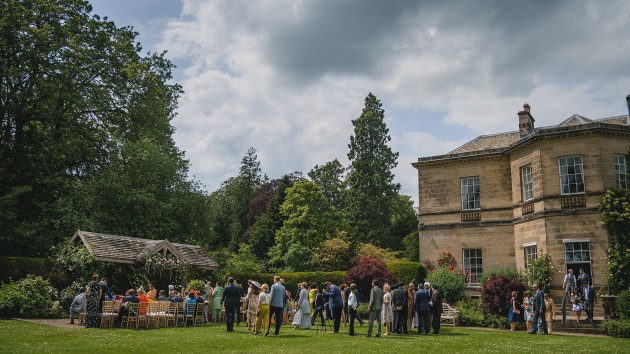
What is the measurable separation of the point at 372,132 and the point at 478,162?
24485 millimetres

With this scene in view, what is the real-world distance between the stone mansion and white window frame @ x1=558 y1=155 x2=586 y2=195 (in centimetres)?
4

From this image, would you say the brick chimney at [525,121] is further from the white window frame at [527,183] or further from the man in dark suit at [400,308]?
the man in dark suit at [400,308]

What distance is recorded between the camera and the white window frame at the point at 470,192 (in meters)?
29.4

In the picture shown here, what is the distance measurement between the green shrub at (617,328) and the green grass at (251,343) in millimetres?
2966

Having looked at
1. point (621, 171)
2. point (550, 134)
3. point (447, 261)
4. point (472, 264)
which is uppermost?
point (550, 134)

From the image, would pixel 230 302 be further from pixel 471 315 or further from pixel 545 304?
pixel 545 304

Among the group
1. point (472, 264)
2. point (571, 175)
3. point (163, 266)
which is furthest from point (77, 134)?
point (571, 175)

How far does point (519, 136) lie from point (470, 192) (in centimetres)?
450

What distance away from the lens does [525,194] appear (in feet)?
88.5

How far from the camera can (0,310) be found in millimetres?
20891

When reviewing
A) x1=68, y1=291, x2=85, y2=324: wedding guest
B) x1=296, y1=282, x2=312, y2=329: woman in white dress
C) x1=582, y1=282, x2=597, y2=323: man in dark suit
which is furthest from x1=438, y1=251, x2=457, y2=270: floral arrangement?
x1=68, y1=291, x2=85, y2=324: wedding guest

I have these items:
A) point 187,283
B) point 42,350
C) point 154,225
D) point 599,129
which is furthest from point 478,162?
point 42,350

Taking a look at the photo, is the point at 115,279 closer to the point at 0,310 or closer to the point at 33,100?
the point at 0,310

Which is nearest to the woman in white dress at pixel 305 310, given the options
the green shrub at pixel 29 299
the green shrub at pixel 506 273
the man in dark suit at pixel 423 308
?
the man in dark suit at pixel 423 308
